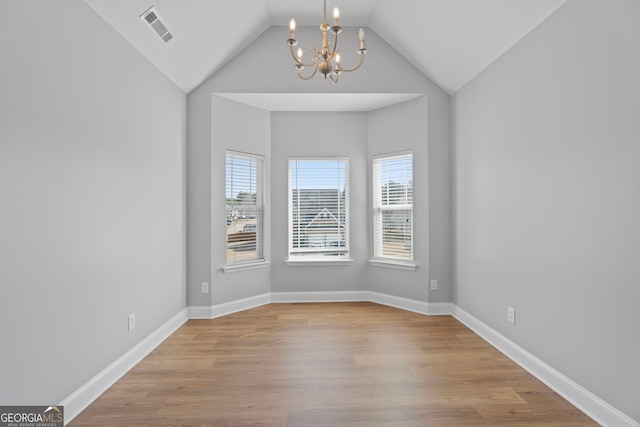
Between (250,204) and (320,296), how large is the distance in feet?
5.19

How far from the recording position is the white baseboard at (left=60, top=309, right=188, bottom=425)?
6.61 feet

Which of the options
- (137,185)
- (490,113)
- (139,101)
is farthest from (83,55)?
(490,113)

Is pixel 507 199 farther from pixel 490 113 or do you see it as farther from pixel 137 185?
pixel 137 185

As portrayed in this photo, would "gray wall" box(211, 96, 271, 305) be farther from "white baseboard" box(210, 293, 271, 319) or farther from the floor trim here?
the floor trim

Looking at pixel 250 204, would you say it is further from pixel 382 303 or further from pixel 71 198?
pixel 71 198

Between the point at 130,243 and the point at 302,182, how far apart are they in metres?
2.41

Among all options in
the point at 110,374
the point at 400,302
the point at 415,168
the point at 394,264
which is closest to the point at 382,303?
the point at 400,302

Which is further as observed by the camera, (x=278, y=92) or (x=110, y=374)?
(x=278, y=92)

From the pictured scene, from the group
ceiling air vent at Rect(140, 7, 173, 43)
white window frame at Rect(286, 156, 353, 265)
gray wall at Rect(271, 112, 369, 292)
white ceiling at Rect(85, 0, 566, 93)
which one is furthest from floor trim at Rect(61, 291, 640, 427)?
ceiling air vent at Rect(140, 7, 173, 43)

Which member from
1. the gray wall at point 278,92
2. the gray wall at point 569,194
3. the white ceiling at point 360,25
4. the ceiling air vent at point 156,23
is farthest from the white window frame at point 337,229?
the ceiling air vent at point 156,23

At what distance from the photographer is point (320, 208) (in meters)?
4.59

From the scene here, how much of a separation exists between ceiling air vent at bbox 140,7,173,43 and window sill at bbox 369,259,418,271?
343 cm

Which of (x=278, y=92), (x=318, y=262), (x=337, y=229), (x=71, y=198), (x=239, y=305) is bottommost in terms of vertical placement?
(x=239, y=305)

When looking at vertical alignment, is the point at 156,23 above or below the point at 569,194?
above
